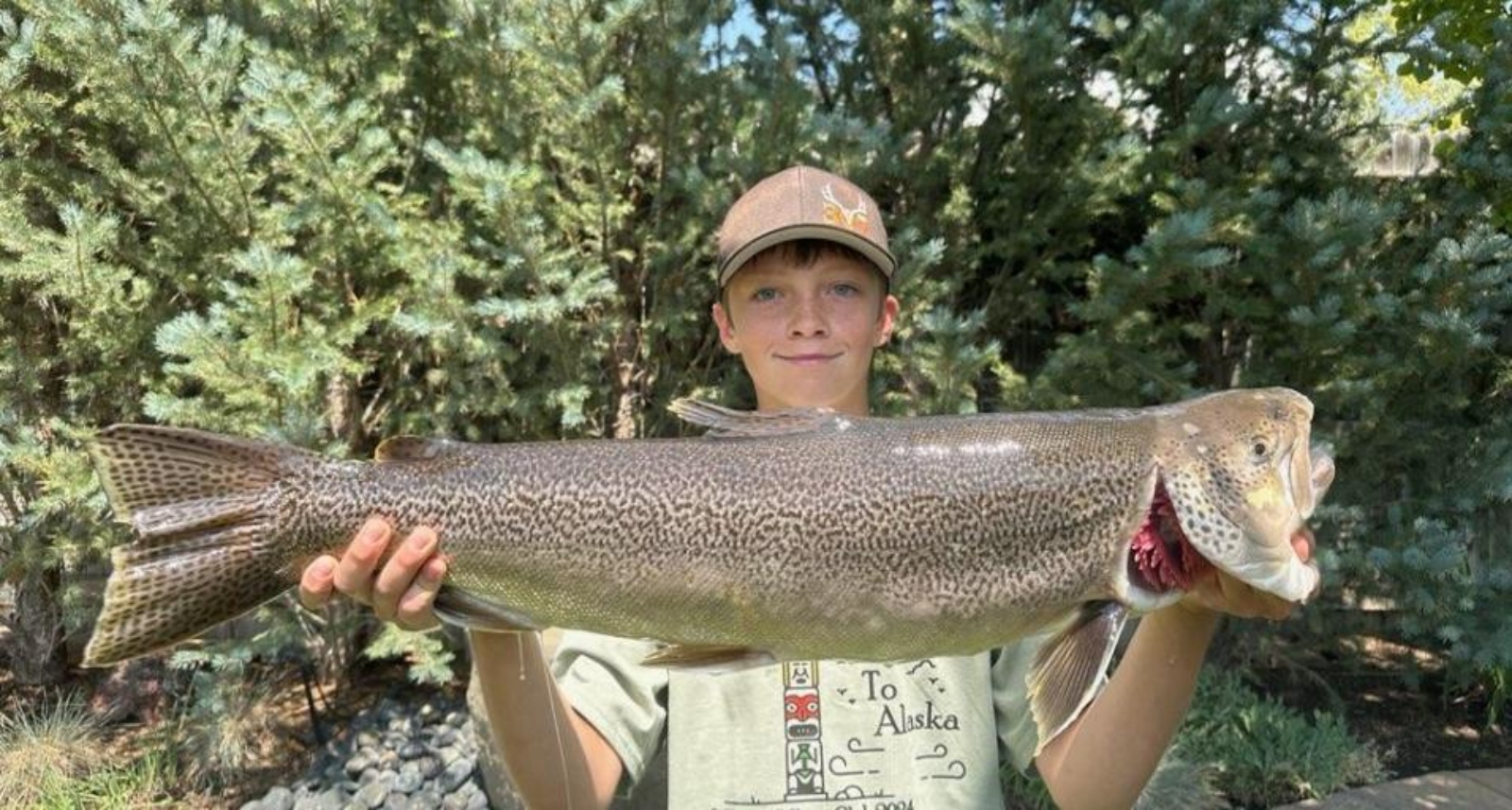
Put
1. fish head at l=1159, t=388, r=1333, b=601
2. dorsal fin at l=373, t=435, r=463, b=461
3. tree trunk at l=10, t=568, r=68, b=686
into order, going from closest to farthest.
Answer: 1. fish head at l=1159, t=388, r=1333, b=601
2. dorsal fin at l=373, t=435, r=463, b=461
3. tree trunk at l=10, t=568, r=68, b=686

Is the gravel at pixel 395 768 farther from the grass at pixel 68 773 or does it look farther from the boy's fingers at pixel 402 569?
the boy's fingers at pixel 402 569

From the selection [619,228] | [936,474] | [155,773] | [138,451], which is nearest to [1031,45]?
[619,228]

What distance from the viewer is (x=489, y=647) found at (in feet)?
8.68

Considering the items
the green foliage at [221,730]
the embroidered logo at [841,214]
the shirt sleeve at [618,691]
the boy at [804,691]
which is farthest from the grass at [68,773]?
the embroidered logo at [841,214]

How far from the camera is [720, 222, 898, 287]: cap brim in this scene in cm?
331

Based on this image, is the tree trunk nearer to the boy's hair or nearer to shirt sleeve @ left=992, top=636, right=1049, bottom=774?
the boy's hair

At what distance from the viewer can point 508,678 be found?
2676 millimetres

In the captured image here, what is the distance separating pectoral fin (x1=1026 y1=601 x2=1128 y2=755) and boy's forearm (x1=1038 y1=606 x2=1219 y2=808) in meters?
0.28

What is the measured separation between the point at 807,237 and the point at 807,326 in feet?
0.95

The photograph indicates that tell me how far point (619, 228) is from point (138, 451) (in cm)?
379

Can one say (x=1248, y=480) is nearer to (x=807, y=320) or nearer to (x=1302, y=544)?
(x=1302, y=544)

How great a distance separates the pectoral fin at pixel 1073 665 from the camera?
2369 millimetres

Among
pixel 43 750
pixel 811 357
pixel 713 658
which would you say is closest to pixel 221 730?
pixel 43 750

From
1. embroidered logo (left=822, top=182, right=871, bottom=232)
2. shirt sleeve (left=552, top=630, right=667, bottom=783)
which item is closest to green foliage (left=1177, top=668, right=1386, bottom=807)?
shirt sleeve (left=552, top=630, right=667, bottom=783)
